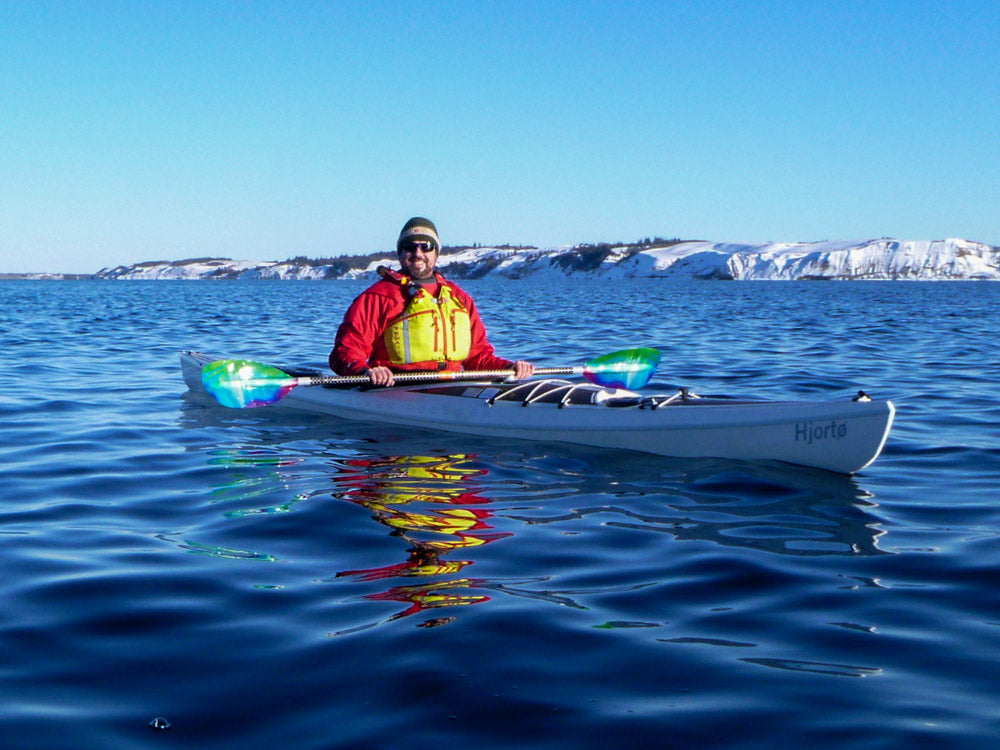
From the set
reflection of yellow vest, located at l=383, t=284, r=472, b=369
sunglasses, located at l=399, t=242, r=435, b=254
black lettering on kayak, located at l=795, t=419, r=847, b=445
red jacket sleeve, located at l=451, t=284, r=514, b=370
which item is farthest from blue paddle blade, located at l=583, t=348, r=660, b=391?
black lettering on kayak, located at l=795, t=419, r=847, b=445

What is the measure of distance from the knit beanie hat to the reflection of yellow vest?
419 millimetres

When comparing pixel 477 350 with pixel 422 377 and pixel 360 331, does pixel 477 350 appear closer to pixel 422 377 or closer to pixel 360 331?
pixel 422 377

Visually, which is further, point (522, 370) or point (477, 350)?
point (477, 350)

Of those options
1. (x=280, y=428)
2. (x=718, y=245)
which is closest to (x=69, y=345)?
(x=280, y=428)

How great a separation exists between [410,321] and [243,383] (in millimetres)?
1517

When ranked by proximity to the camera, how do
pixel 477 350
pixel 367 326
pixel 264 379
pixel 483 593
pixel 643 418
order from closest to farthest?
pixel 483 593 < pixel 643 418 < pixel 367 326 < pixel 264 379 < pixel 477 350

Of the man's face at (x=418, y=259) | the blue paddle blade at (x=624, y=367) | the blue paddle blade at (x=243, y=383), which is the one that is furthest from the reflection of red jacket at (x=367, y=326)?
the blue paddle blade at (x=624, y=367)

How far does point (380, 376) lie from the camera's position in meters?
7.54

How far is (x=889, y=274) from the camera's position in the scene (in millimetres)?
139125

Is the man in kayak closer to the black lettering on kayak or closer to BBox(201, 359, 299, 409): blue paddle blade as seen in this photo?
BBox(201, 359, 299, 409): blue paddle blade

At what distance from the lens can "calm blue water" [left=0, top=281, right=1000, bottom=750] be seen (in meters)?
2.90

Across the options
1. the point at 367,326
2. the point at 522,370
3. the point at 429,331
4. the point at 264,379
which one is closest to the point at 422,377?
the point at 429,331

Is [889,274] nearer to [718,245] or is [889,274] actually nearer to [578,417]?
[718,245]

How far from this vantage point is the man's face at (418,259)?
7.91 meters
